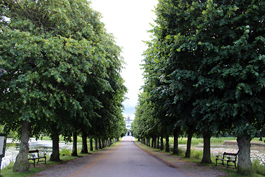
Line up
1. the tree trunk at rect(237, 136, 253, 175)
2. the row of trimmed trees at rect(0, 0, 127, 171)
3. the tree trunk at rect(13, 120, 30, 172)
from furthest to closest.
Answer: the tree trunk at rect(13, 120, 30, 172) → the tree trunk at rect(237, 136, 253, 175) → the row of trimmed trees at rect(0, 0, 127, 171)

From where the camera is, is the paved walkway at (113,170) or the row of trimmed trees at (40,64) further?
the paved walkway at (113,170)

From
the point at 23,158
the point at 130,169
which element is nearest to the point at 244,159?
the point at 130,169

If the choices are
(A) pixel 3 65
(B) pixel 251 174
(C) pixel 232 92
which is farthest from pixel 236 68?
(A) pixel 3 65

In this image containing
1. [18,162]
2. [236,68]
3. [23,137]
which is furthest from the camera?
[23,137]

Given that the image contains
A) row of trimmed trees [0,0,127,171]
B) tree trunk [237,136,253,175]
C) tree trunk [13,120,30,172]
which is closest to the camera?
row of trimmed trees [0,0,127,171]

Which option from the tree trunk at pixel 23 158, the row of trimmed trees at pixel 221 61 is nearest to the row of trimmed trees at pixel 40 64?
the tree trunk at pixel 23 158

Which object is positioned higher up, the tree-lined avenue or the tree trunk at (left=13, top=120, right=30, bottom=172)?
the tree trunk at (left=13, top=120, right=30, bottom=172)

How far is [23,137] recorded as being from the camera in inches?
422

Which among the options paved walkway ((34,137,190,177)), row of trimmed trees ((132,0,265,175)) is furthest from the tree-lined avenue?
row of trimmed trees ((132,0,265,175))

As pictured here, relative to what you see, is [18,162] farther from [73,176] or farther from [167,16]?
[167,16]

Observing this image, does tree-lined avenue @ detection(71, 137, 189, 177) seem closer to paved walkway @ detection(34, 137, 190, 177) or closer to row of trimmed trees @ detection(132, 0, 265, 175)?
paved walkway @ detection(34, 137, 190, 177)

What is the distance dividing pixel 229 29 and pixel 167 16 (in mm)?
3193

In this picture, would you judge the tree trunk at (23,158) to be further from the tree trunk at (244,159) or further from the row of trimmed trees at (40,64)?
the tree trunk at (244,159)

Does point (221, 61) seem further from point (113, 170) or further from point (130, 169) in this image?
point (113, 170)
